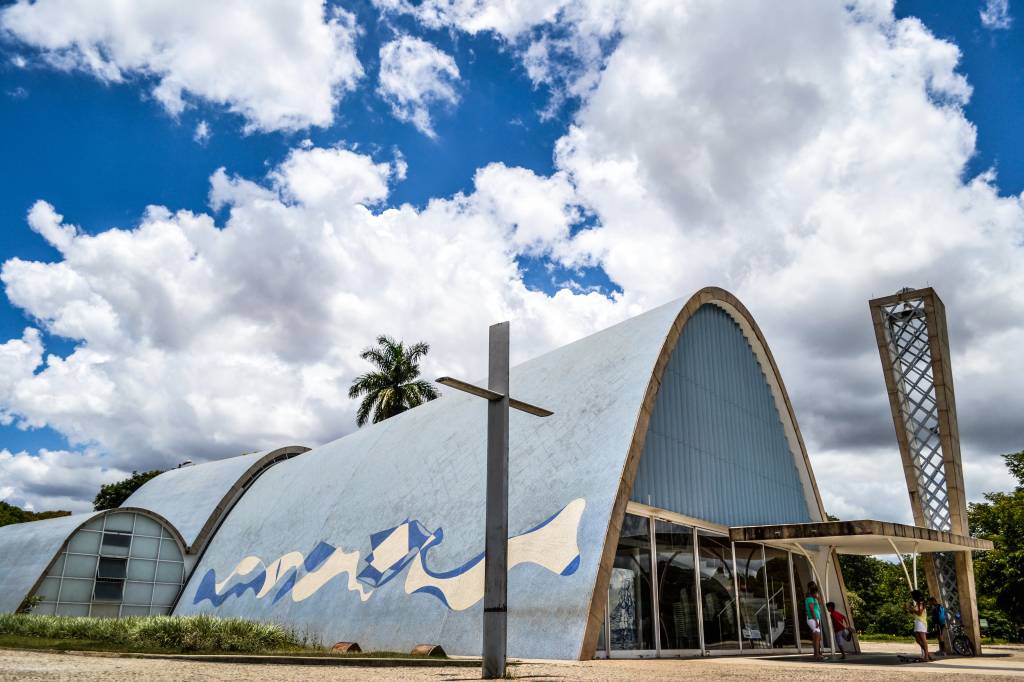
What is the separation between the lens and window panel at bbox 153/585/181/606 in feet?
92.1

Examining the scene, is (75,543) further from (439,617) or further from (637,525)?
(637,525)

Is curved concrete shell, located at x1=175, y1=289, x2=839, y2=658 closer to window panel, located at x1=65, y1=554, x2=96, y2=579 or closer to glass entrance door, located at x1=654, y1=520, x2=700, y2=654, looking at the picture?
glass entrance door, located at x1=654, y1=520, x2=700, y2=654

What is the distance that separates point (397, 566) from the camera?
63.2 feet

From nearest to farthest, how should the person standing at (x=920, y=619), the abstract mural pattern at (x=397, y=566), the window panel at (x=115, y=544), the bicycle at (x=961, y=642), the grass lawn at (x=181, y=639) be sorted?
the grass lawn at (x=181, y=639)
the abstract mural pattern at (x=397, y=566)
the person standing at (x=920, y=619)
the bicycle at (x=961, y=642)
the window panel at (x=115, y=544)

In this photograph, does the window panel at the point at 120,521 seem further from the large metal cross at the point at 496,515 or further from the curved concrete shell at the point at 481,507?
the large metal cross at the point at 496,515

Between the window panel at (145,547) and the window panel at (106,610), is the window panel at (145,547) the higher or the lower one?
the higher one

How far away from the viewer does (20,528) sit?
29.4 m

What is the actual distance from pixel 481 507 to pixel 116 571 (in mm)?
16397

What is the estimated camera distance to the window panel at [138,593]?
27453 millimetres

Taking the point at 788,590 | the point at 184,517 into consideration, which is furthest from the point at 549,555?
the point at 184,517

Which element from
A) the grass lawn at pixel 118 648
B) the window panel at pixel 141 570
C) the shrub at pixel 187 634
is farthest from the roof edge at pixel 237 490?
the grass lawn at pixel 118 648

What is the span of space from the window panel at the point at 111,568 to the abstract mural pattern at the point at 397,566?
2.78 m

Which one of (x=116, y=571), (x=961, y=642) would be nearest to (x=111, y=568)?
(x=116, y=571)

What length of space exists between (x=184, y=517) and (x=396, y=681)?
25.3 metres
